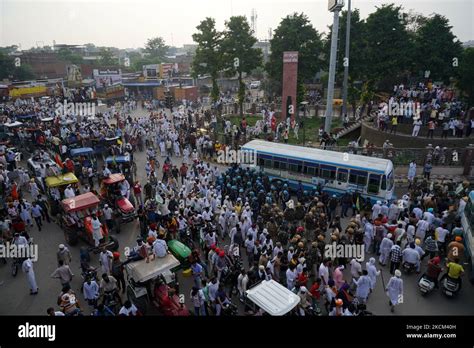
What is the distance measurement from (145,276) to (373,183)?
36.1 feet

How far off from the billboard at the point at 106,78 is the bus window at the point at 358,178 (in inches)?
1852

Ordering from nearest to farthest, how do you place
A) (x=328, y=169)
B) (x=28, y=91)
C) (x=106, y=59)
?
(x=328, y=169)
(x=28, y=91)
(x=106, y=59)

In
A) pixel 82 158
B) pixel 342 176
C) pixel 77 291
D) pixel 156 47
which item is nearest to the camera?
pixel 77 291

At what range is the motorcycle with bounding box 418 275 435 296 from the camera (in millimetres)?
10164

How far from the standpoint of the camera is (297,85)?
3244 centimetres

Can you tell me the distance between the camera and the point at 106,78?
180 ft

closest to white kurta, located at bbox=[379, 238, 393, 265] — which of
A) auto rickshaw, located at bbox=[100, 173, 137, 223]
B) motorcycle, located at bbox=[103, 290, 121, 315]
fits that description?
motorcycle, located at bbox=[103, 290, 121, 315]

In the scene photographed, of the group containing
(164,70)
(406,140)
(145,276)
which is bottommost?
(145,276)

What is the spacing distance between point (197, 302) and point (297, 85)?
27273mm

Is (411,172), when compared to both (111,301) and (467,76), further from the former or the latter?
(111,301)

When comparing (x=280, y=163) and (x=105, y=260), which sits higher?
(x=280, y=163)

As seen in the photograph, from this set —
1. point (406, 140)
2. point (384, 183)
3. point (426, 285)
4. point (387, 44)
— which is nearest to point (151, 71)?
point (387, 44)

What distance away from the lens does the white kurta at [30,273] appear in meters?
10.3

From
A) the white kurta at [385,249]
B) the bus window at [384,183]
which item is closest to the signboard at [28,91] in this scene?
the bus window at [384,183]
